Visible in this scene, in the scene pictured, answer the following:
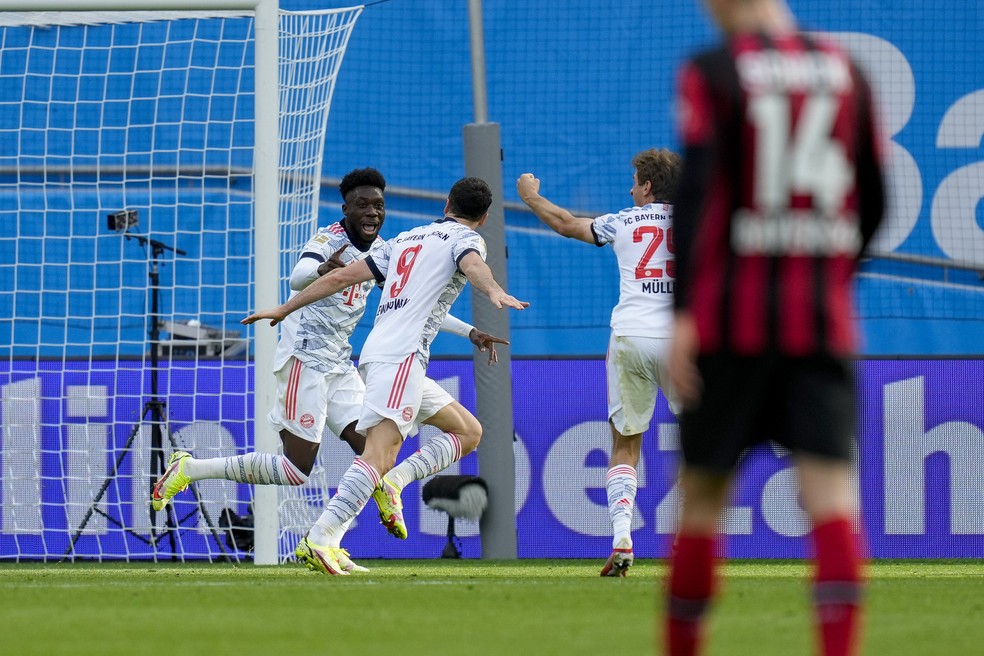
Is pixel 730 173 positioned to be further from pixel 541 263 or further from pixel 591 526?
pixel 541 263

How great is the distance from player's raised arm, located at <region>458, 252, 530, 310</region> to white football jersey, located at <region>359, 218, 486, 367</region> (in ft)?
0.20

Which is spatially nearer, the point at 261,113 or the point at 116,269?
the point at 261,113

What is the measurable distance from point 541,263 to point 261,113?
463 cm

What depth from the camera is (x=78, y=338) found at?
1212 centimetres

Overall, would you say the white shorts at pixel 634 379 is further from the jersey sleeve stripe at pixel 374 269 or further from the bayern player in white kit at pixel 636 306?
the jersey sleeve stripe at pixel 374 269

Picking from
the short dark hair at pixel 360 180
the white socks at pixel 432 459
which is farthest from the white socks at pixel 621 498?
the short dark hair at pixel 360 180

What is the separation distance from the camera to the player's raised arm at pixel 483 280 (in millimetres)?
6734

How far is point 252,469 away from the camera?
8172mm

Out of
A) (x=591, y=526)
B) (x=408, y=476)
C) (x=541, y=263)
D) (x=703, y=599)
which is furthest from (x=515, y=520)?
(x=703, y=599)

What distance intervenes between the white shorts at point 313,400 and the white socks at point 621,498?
1.62 m

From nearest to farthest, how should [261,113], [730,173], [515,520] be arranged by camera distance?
[730,173] < [261,113] < [515,520]

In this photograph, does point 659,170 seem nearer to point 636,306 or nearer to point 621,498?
point 636,306

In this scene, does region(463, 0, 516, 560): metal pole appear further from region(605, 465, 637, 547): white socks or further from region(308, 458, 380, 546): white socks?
region(308, 458, 380, 546): white socks

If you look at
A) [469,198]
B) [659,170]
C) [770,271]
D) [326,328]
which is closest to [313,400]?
[326,328]
